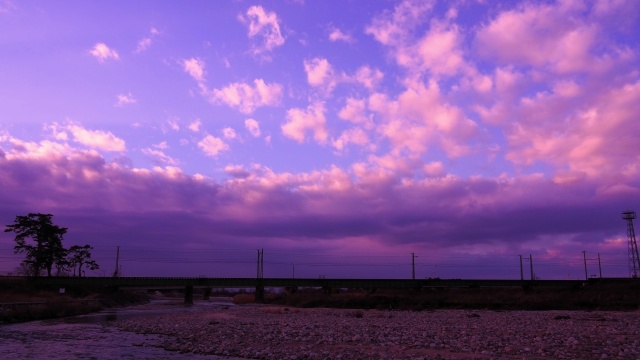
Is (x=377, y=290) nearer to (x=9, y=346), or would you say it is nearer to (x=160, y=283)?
(x=160, y=283)

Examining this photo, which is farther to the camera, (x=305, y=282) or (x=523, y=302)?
(x=305, y=282)

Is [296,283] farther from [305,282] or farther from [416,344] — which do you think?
[416,344]

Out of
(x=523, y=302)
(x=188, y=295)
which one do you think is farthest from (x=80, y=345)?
(x=188, y=295)

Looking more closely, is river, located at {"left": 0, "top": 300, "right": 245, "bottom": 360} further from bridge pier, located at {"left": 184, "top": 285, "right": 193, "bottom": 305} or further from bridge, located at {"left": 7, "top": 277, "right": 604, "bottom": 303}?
bridge, located at {"left": 7, "top": 277, "right": 604, "bottom": 303}

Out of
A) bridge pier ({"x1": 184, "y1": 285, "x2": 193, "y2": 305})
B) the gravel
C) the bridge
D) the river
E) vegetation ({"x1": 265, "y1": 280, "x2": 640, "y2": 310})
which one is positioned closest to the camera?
the gravel

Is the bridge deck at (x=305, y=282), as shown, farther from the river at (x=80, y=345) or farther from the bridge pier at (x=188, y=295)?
the river at (x=80, y=345)

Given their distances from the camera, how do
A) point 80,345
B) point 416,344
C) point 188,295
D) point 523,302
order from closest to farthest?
1. point 416,344
2. point 80,345
3. point 523,302
4. point 188,295

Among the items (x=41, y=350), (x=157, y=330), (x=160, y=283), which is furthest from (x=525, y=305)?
(x=160, y=283)

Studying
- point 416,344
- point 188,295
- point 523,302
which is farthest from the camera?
point 188,295

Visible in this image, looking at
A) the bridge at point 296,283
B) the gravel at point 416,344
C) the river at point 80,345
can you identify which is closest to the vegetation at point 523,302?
the bridge at point 296,283

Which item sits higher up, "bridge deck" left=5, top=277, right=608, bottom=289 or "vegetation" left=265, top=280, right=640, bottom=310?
"bridge deck" left=5, top=277, right=608, bottom=289

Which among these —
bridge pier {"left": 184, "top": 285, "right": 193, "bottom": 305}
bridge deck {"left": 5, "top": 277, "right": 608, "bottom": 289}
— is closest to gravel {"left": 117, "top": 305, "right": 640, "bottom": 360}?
bridge pier {"left": 184, "top": 285, "right": 193, "bottom": 305}

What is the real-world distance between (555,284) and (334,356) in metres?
141

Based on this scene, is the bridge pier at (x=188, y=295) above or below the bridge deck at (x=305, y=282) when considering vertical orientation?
below
